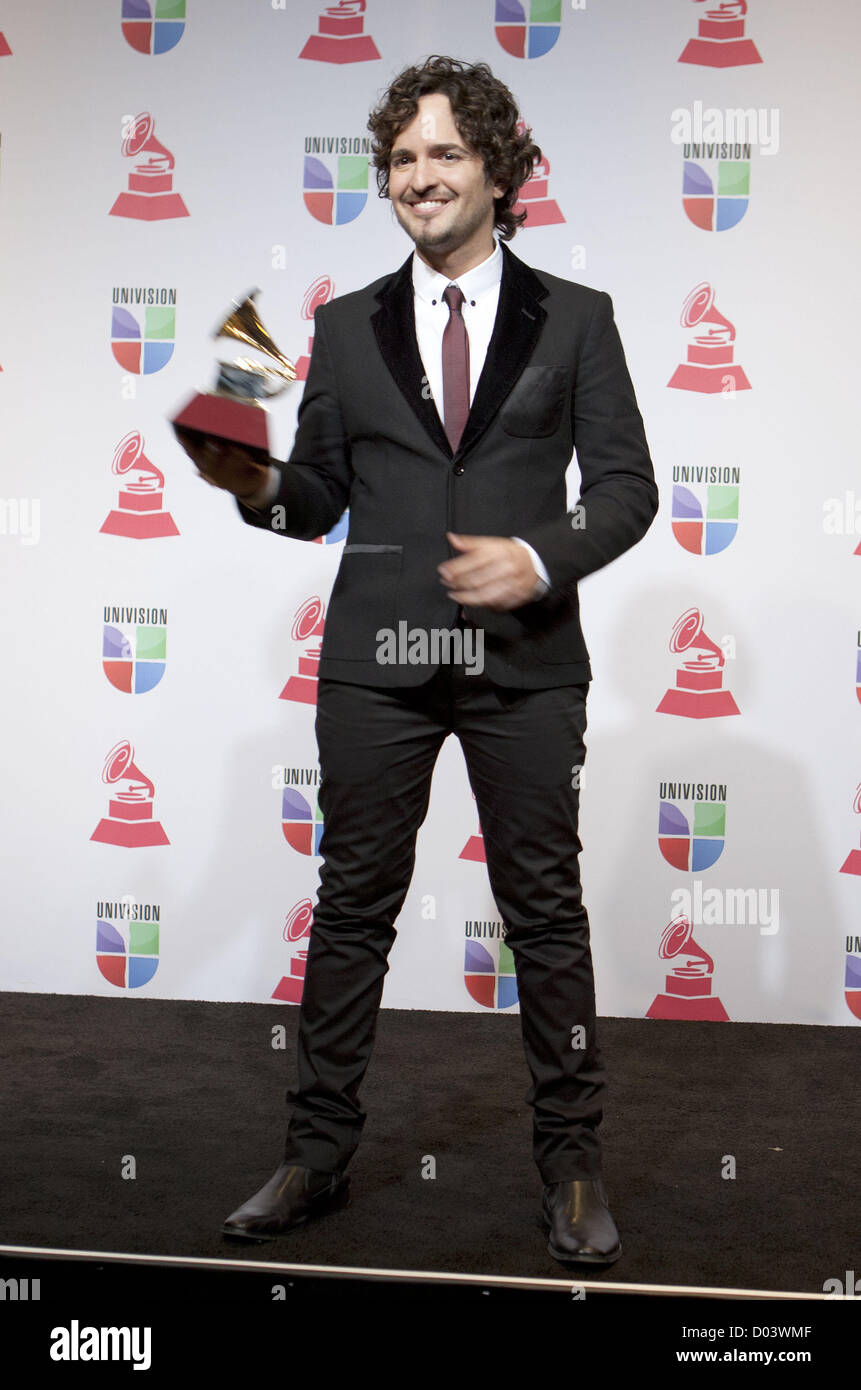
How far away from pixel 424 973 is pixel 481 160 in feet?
6.34

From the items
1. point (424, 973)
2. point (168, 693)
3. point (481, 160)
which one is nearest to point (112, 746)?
point (168, 693)

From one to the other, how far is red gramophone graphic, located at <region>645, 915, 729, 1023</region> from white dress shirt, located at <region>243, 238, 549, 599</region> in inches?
65.0

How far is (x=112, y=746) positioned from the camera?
10.2 ft

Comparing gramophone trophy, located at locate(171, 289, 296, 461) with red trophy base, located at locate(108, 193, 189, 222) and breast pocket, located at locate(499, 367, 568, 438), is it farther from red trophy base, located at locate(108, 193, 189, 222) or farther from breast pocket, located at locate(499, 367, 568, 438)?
red trophy base, located at locate(108, 193, 189, 222)

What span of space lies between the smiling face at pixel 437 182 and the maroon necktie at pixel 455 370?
85mm

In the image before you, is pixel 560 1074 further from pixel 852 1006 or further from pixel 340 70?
pixel 340 70

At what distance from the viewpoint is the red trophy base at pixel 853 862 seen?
2957 millimetres

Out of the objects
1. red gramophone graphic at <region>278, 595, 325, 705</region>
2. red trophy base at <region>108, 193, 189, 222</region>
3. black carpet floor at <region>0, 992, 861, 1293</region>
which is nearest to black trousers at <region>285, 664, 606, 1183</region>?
black carpet floor at <region>0, 992, 861, 1293</region>

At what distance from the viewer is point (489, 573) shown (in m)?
1.63

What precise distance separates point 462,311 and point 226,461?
454 millimetres

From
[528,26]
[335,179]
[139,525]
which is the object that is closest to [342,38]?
[335,179]

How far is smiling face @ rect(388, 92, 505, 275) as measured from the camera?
179 cm

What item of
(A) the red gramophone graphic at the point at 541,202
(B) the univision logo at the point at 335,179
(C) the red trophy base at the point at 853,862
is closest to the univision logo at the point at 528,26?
(A) the red gramophone graphic at the point at 541,202

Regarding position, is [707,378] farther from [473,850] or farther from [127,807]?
[127,807]
